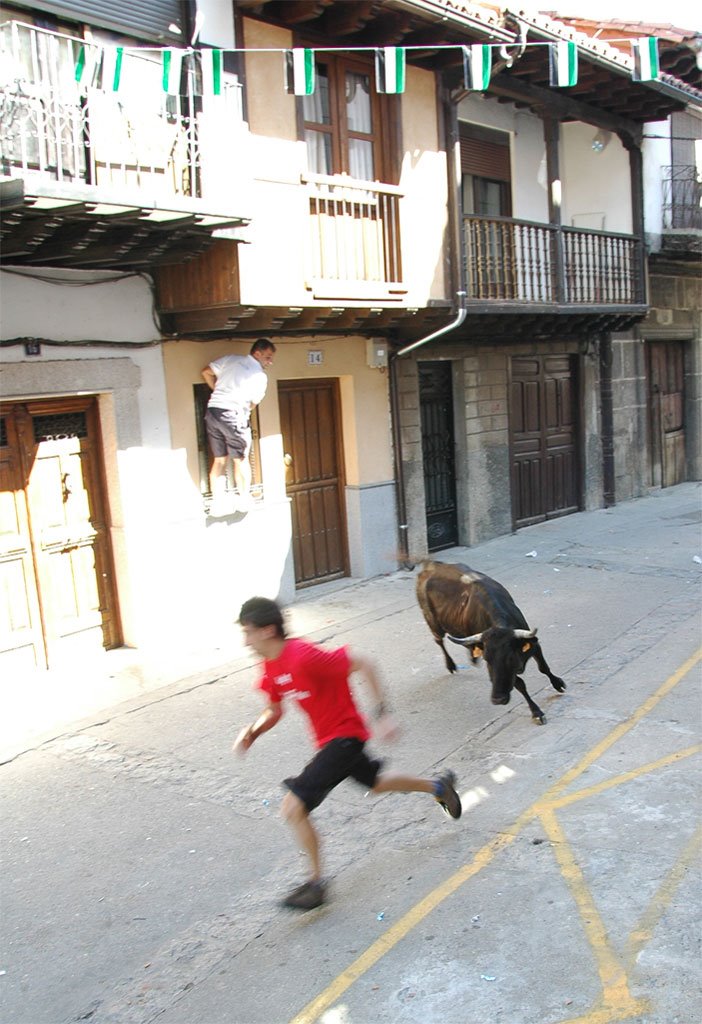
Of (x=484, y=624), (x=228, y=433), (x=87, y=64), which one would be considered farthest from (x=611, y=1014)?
(x=87, y=64)

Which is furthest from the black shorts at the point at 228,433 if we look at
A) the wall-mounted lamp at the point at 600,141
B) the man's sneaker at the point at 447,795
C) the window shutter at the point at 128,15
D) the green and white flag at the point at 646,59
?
the wall-mounted lamp at the point at 600,141

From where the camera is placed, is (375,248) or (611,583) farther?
(611,583)

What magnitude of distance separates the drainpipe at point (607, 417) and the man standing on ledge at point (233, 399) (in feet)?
27.1

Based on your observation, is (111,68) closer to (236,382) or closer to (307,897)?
(236,382)

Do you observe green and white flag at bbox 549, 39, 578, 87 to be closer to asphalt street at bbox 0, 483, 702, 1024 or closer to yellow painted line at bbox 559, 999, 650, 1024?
asphalt street at bbox 0, 483, 702, 1024

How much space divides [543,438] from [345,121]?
646 cm

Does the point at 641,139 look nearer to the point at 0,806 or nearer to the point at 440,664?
the point at 440,664

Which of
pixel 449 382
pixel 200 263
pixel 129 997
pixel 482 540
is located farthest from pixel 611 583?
pixel 129 997

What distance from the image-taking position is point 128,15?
27.8ft

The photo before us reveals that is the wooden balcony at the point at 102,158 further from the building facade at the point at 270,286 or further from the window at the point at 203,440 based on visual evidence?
the window at the point at 203,440

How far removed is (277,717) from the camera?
494 centimetres

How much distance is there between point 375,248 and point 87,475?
3.79 meters

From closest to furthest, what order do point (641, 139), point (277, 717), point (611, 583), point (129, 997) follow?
point (129, 997) → point (277, 717) → point (611, 583) → point (641, 139)

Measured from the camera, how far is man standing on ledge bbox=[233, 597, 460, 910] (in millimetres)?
4625
